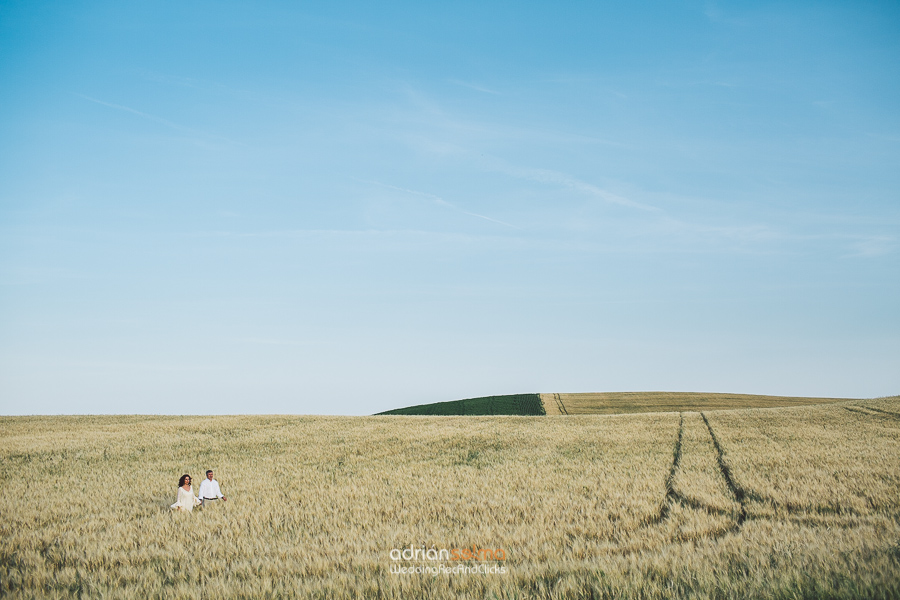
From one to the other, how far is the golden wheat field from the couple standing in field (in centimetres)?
41

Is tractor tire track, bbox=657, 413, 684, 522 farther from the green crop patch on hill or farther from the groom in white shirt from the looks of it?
the green crop patch on hill

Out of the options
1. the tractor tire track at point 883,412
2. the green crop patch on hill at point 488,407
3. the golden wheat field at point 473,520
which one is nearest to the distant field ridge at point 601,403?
Answer: the green crop patch on hill at point 488,407

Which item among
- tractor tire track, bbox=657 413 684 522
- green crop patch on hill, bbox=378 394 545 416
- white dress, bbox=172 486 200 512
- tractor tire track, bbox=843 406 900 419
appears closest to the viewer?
tractor tire track, bbox=657 413 684 522

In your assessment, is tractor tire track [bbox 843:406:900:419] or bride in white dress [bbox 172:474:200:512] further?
tractor tire track [bbox 843:406:900:419]

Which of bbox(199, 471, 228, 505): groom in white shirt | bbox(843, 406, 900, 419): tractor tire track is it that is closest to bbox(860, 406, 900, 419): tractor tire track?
bbox(843, 406, 900, 419): tractor tire track

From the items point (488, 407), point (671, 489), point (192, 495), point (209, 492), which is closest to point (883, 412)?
point (671, 489)

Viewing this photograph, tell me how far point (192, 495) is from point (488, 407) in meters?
50.5

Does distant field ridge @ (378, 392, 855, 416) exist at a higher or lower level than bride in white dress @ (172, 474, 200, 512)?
lower

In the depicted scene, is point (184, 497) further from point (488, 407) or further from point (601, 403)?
point (601, 403)

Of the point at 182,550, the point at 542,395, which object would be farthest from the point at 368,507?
the point at 542,395

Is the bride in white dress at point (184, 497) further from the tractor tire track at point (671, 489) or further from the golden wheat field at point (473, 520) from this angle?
the tractor tire track at point (671, 489)

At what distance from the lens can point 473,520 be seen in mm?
9000

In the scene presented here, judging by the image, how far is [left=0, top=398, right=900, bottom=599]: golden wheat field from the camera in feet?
18.4

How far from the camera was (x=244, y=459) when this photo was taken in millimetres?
18422
